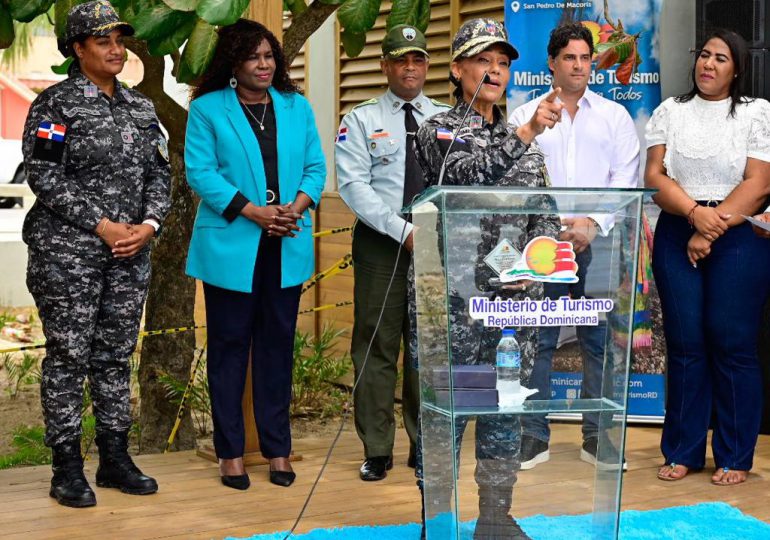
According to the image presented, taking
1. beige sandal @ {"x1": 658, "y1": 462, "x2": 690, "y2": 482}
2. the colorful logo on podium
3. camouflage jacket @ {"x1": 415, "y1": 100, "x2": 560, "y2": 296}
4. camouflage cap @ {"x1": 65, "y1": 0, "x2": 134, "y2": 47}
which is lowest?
beige sandal @ {"x1": 658, "y1": 462, "x2": 690, "y2": 482}

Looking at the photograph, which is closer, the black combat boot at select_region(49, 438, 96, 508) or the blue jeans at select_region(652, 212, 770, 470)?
the black combat boot at select_region(49, 438, 96, 508)

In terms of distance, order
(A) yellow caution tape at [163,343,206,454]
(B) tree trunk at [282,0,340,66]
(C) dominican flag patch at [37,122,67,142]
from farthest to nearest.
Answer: (A) yellow caution tape at [163,343,206,454]
(B) tree trunk at [282,0,340,66]
(C) dominican flag patch at [37,122,67,142]

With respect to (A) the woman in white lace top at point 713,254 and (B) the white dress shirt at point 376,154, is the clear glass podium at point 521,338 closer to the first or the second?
(B) the white dress shirt at point 376,154

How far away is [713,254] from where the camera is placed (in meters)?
4.76

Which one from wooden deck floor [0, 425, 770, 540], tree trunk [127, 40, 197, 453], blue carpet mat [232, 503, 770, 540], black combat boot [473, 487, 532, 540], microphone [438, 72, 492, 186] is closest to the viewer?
black combat boot [473, 487, 532, 540]

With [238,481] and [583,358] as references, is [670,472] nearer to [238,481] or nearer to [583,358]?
[238,481]

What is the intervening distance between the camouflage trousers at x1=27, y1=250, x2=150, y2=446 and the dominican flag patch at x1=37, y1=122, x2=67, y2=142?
1.38ft

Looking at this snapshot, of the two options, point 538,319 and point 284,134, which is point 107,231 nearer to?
point 284,134

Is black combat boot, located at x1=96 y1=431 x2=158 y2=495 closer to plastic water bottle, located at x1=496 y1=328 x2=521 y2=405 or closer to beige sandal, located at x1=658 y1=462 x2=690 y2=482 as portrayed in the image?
plastic water bottle, located at x1=496 y1=328 x2=521 y2=405

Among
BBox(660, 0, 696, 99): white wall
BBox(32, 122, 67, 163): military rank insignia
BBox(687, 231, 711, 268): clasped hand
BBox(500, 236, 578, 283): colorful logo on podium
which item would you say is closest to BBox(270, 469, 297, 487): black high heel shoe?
BBox(32, 122, 67, 163): military rank insignia

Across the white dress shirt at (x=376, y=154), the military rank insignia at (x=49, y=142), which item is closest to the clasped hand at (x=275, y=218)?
the white dress shirt at (x=376, y=154)

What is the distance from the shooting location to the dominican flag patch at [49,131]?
4.19 m

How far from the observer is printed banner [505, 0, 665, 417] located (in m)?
5.65

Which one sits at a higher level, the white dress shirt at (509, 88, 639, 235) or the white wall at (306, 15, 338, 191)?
the white wall at (306, 15, 338, 191)
